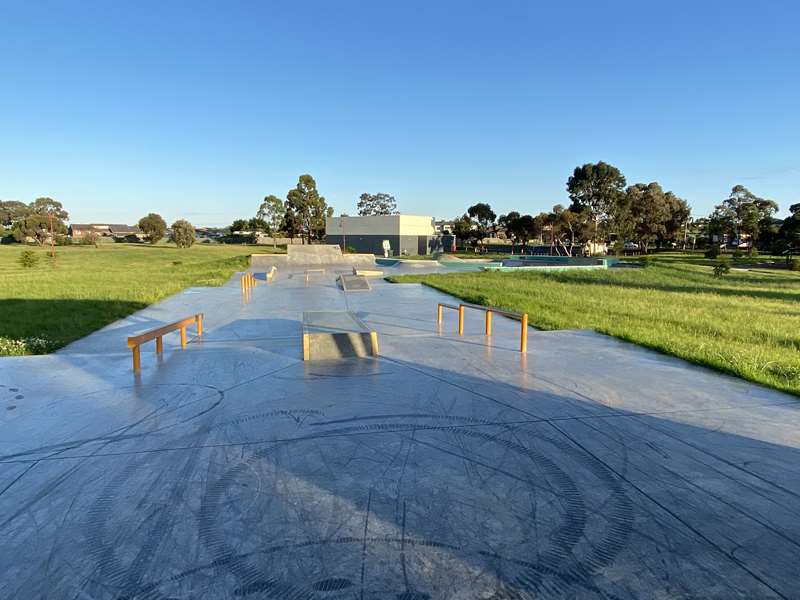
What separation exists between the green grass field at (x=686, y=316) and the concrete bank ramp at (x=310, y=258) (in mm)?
18932

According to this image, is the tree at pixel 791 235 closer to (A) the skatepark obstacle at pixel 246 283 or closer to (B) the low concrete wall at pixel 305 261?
(B) the low concrete wall at pixel 305 261

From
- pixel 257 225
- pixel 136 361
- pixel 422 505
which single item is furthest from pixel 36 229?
pixel 422 505

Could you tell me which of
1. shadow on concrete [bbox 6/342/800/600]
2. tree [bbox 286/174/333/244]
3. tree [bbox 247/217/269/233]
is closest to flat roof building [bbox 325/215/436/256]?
tree [bbox 286/174/333/244]

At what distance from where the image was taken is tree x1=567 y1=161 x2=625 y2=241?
50781mm

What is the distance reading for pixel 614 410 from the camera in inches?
209

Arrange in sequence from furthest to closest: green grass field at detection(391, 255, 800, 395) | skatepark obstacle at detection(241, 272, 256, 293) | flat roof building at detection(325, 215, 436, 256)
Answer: flat roof building at detection(325, 215, 436, 256)
skatepark obstacle at detection(241, 272, 256, 293)
green grass field at detection(391, 255, 800, 395)

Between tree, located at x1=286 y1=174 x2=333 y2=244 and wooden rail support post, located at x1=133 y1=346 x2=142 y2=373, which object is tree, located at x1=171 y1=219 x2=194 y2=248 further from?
wooden rail support post, located at x1=133 y1=346 x2=142 y2=373

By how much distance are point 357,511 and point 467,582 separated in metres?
0.95

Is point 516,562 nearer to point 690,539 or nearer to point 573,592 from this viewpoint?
point 573,592

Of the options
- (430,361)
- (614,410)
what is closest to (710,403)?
(614,410)

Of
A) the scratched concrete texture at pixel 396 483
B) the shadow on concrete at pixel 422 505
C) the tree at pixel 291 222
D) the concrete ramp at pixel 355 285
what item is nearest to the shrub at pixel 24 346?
the scratched concrete texture at pixel 396 483

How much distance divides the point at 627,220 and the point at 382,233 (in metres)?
27.7

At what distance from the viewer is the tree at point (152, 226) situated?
8169 cm

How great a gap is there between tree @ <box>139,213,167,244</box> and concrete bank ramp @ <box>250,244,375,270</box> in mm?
53787
